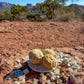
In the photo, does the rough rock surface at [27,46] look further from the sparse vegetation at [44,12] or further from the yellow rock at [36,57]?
the sparse vegetation at [44,12]

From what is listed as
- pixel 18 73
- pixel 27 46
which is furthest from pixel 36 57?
pixel 27 46

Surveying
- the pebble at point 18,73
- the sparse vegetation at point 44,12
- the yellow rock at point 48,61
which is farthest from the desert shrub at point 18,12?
the yellow rock at point 48,61

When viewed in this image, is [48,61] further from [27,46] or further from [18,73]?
[27,46]

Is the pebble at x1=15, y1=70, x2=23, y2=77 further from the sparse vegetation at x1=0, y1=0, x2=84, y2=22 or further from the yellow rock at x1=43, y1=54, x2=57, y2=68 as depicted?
the sparse vegetation at x1=0, y1=0, x2=84, y2=22

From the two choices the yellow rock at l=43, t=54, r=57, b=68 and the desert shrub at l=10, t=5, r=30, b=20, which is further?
the desert shrub at l=10, t=5, r=30, b=20

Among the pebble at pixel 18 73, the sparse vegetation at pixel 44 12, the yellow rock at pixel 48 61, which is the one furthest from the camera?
the sparse vegetation at pixel 44 12

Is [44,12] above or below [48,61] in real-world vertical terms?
above

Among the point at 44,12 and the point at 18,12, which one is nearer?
the point at 18,12

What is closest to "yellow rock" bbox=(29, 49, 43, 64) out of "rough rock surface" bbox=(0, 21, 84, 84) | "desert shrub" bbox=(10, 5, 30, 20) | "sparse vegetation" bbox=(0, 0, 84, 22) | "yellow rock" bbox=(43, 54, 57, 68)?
"yellow rock" bbox=(43, 54, 57, 68)

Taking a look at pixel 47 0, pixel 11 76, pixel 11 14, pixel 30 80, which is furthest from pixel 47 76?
pixel 47 0

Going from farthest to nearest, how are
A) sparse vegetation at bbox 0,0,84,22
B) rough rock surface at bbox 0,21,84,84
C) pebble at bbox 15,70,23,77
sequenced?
sparse vegetation at bbox 0,0,84,22 → rough rock surface at bbox 0,21,84,84 → pebble at bbox 15,70,23,77

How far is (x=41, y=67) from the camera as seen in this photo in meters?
1.67

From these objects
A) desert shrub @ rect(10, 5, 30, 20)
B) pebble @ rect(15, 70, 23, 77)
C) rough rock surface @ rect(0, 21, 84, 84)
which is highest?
desert shrub @ rect(10, 5, 30, 20)

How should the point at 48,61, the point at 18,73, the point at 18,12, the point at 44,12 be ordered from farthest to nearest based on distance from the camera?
the point at 44,12 → the point at 18,12 → the point at 18,73 → the point at 48,61
